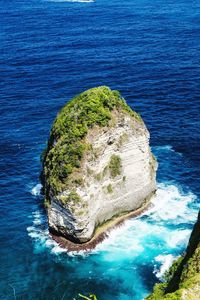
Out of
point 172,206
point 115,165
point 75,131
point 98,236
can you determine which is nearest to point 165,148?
point 172,206

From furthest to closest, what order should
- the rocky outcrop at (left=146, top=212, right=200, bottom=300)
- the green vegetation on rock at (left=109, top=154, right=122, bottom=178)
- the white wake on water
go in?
the green vegetation on rock at (left=109, top=154, right=122, bottom=178) < the white wake on water < the rocky outcrop at (left=146, top=212, right=200, bottom=300)

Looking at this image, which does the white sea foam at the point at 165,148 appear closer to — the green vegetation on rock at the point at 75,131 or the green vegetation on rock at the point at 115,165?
Answer: the green vegetation on rock at the point at 75,131

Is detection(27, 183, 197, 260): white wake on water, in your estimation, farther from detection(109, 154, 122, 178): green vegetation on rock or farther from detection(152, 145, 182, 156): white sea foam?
detection(152, 145, 182, 156): white sea foam

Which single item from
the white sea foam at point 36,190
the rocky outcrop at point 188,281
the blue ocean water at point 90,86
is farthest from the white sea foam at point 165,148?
the rocky outcrop at point 188,281

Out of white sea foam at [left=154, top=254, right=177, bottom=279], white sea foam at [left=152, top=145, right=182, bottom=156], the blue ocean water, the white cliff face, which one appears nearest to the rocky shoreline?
the white cliff face

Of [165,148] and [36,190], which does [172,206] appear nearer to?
[165,148]

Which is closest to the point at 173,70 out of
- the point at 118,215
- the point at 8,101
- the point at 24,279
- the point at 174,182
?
the point at 8,101
